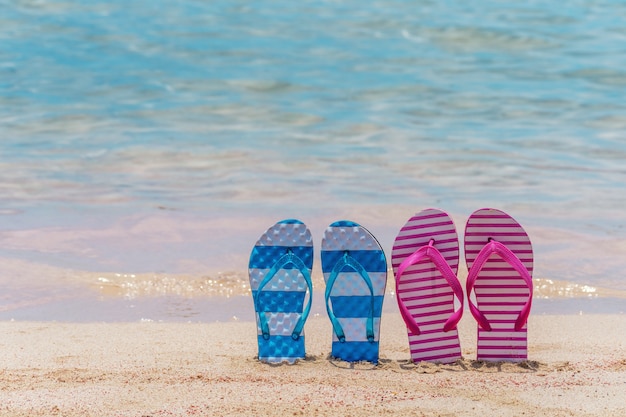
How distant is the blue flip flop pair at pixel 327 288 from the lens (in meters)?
3.65

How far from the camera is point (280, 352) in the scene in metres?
3.66

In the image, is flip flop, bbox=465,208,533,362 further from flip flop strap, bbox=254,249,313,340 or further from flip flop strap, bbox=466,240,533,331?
flip flop strap, bbox=254,249,313,340

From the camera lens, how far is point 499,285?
367 cm

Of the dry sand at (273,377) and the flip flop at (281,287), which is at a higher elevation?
the flip flop at (281,287)

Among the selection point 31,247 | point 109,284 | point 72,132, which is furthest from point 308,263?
point 72,132

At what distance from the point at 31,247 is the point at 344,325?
2748 mm

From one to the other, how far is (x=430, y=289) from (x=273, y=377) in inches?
27.4

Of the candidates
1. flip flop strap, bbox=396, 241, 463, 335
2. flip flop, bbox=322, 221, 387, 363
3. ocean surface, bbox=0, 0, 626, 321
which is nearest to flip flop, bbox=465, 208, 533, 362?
flip flop strap, bbox=396, 241, 463, 335

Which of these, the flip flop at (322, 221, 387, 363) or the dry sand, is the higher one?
the flip flop at (322, 221, 387, 363)

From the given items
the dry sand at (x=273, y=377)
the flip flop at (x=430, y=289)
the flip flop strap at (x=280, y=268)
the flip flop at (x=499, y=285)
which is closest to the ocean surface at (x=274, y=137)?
the dry sand at (x=273, y=377)

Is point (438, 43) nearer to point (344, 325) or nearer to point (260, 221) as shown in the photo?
point (260, 221)

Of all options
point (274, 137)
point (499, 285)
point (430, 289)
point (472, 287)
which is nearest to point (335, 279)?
point (430, 289)

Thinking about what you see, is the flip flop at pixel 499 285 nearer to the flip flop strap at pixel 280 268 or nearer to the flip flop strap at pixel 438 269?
the flip flop strap at pixel 438 269

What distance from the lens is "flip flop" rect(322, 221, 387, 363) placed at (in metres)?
3.65
